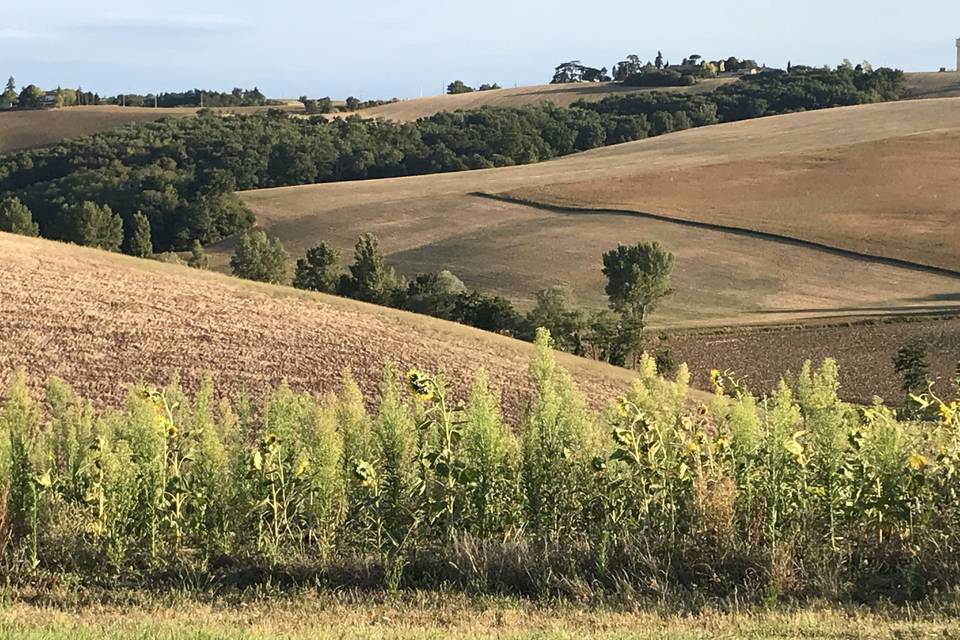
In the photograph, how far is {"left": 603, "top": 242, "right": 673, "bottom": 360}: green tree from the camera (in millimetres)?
54156

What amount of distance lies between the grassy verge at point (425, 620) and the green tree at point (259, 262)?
52.6 metres

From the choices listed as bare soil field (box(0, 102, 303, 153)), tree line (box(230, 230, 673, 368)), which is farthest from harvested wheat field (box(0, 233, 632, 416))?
bare soil field (box(0, 102, 303, 153))

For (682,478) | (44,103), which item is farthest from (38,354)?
(44,103)

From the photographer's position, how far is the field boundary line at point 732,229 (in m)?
67.3

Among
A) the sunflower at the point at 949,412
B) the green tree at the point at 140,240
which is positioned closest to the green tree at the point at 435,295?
the green tree at the point at 140,240

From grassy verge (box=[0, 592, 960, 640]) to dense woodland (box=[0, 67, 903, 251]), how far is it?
70054mm

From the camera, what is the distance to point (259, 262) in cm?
6075

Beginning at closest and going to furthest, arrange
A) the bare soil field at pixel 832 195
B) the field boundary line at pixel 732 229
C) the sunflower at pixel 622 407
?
the sunflower at pixel 622 407
the field boundary line at pixel 732 229
the bare soil field at pixel 832 195

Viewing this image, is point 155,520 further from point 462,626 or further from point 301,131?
point 301,131

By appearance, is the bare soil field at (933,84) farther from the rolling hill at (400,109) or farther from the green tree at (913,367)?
the green tree at (913,367)

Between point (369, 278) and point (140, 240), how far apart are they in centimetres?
2659

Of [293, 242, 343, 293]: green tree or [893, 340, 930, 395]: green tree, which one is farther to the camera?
[293, 242, 343, 293]: green tree

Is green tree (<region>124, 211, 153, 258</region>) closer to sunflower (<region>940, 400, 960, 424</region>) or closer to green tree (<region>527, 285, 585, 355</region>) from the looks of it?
green tree (<region>527, 285, 585, 355</region>)

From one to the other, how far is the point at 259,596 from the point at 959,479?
5.55 meters
